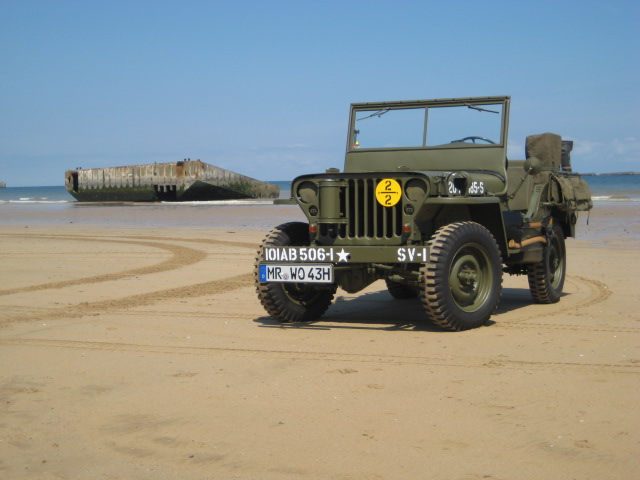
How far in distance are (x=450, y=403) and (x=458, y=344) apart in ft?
6.04

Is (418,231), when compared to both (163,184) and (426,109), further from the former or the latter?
(163,184)

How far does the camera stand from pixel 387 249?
720 cm

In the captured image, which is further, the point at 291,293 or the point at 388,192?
the point at 291,293

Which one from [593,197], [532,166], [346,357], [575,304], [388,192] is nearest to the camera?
[346,357]

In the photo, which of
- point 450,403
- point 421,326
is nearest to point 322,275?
point 421,326

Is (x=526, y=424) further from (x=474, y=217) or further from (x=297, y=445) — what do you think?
(x=474, y=217)

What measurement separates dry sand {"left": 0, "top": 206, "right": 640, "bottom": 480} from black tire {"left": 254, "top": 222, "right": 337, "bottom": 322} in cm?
17

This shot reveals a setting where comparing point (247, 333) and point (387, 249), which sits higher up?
point (387, 249)

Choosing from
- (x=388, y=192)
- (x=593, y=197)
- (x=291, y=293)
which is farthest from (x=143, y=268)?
(x=593, y=197)

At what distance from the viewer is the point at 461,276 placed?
7.47 m

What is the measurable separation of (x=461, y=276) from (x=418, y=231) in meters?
0.55

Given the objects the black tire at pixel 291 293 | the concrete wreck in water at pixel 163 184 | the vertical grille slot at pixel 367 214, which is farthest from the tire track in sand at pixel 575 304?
the concrete wreck in water at pixel 163 184

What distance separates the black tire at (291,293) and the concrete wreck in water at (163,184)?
41.4 metres

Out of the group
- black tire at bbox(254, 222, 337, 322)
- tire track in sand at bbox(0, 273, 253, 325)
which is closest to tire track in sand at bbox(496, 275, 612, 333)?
black tire at bbox(254, 222, 337, 322)
